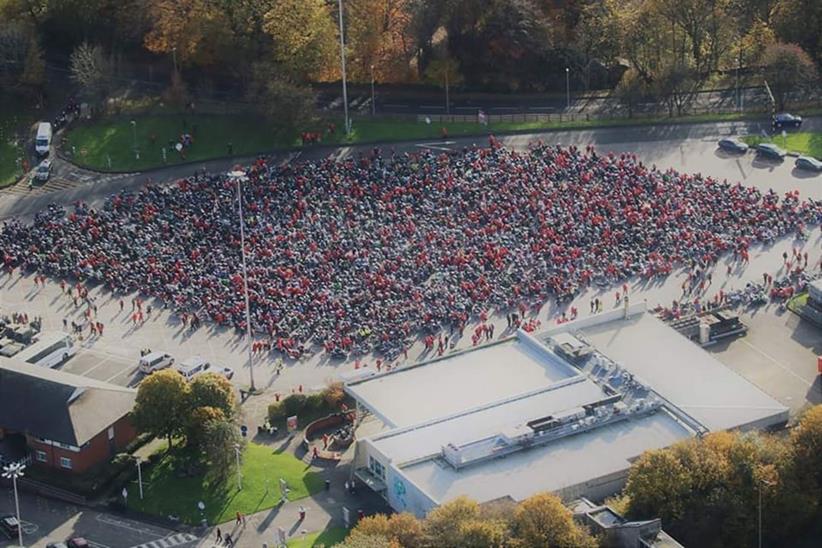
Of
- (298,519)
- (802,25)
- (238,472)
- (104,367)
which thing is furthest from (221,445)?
(802,25)

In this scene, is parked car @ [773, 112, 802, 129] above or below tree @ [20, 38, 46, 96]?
below

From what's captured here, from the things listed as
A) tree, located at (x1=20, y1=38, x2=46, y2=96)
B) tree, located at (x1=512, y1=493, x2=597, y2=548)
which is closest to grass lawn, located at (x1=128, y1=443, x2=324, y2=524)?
tree, located at (x1=512, y1=493, x2=597, y2=548)

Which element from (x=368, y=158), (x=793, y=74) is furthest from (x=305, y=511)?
(x=793, y=74)

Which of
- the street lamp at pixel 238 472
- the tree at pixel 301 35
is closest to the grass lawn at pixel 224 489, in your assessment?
the street lamp at pixel 238 472

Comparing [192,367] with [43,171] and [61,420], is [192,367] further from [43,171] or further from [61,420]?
[43,171]

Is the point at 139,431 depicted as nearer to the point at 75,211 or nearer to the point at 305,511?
the point at 305,511

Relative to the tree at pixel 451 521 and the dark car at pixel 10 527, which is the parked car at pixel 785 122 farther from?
the dark car at pixel 10 527

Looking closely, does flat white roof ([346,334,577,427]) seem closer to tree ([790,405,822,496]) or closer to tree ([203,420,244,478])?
tree ([203,420,244,478])
